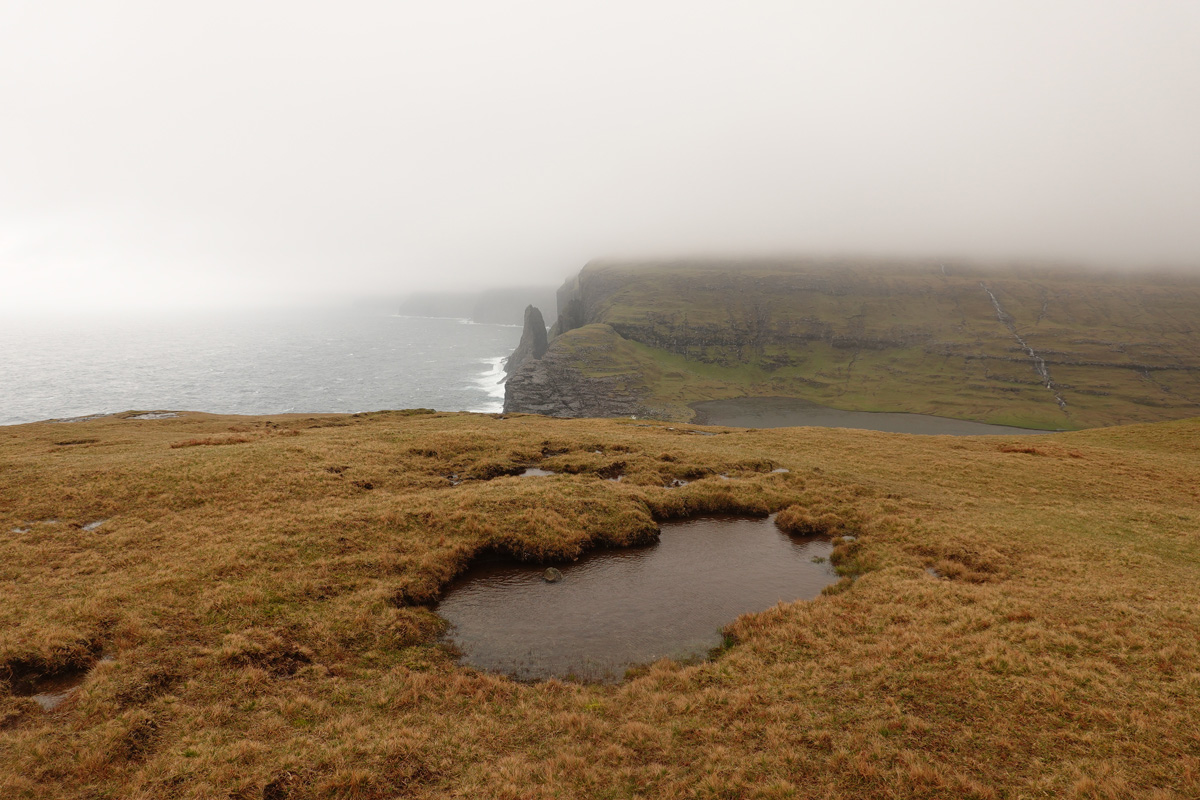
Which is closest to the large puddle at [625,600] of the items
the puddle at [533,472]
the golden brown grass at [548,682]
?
the golden brown grass at [548,682]

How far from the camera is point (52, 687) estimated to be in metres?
14.6

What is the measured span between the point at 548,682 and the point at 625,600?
616 cm

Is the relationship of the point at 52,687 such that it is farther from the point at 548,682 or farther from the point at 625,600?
the point at 625,600

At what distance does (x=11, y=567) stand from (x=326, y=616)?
1478 centimetres

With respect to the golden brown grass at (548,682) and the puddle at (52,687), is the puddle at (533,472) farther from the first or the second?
the puddle at (52,687)

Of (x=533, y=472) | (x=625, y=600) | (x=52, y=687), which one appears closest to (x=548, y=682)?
(x=625, y=600)

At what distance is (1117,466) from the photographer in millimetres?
44125

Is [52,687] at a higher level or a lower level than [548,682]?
higher

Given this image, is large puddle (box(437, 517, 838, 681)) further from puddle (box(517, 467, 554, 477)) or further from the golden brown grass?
puddle (box(517, 467, 554, 477))

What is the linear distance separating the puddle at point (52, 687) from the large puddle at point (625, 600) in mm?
11166

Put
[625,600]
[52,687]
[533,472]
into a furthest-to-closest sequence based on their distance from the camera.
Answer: [533,472] < [625,600] < [52,687]

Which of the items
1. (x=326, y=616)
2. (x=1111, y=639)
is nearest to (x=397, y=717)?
(x=326, y=616)

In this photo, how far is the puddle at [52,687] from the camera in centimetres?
1399

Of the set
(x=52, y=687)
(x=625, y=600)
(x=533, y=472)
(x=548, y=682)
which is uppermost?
(x=52, y=687)
